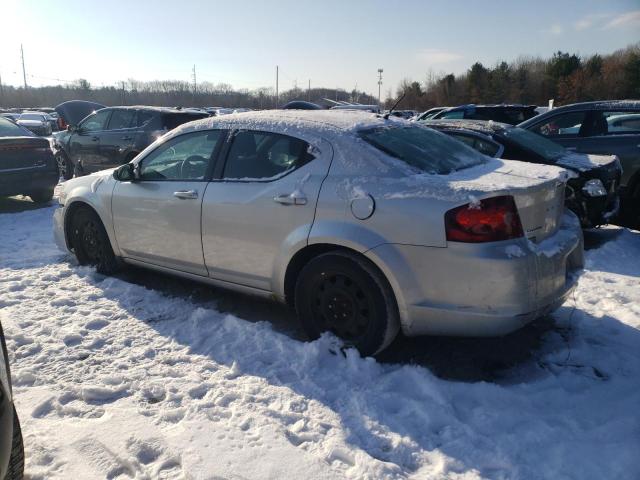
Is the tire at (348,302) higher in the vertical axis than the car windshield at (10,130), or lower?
lower

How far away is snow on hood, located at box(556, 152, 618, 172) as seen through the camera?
19.5ft

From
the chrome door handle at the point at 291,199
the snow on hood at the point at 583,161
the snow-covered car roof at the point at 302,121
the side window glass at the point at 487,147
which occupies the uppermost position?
the snow-covered car roof at the point at 302,121

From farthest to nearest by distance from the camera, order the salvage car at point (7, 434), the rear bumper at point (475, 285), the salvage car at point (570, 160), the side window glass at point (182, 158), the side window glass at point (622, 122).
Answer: the side window glass at point (622, 122)
the salvage car at point (570, 160)
the side window glass at point (182, 158)
the rear bumper at point (475, 285)
the salvage car at point (7, 434)

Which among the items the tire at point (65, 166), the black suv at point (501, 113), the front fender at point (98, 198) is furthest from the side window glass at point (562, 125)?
the tire at point (65, 166)

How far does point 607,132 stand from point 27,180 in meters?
9.00

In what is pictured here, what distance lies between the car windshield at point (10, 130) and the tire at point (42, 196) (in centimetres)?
101

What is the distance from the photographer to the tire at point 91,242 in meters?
4.97

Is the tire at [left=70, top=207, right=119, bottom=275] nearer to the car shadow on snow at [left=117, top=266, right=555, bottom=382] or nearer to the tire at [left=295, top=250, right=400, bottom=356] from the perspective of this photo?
the car shadow on snow at [left=117, top=266, right=555, bottom=382]

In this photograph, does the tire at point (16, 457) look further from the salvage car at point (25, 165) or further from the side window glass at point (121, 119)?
the side window glass at point (121, 119)

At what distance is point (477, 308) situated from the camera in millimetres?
2959

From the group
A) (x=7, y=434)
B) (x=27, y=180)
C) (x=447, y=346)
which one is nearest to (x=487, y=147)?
(x=447, y=346)

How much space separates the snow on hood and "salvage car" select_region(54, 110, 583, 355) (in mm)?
2429

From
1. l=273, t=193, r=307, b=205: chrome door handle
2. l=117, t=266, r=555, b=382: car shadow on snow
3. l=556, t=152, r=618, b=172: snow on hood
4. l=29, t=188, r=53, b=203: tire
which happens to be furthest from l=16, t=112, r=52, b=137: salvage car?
l=273, t=193, r=307, b=205: chrome door handle

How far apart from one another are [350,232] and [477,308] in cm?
87
